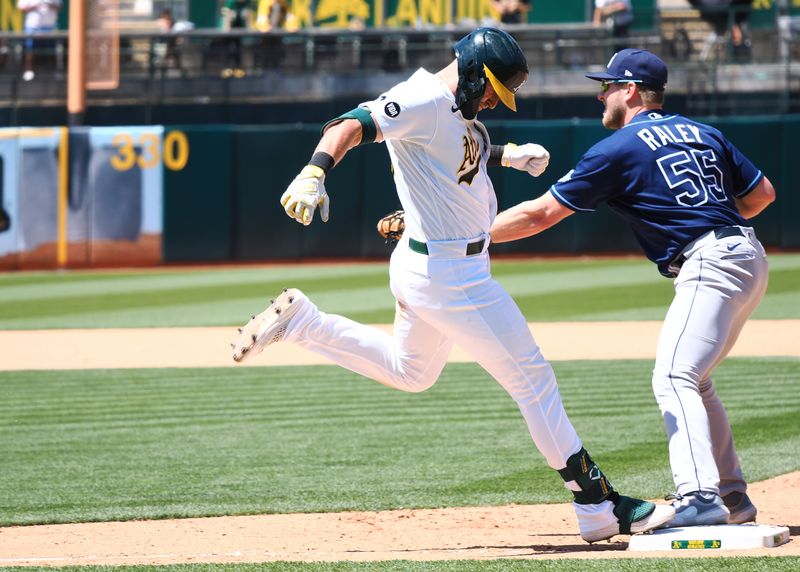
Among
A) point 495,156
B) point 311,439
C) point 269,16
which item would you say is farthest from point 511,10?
point 495,156

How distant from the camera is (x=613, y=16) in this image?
18.8 m

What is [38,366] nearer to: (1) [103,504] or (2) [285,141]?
(1) [103,504]

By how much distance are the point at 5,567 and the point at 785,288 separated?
39.0 feet

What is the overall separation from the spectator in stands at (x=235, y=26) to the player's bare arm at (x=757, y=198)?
602 inches

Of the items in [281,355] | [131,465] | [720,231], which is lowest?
[281,355]

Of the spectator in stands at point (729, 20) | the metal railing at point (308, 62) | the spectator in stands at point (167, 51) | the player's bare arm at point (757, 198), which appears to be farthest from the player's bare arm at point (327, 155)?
the spectator in stands at point (167, 51)

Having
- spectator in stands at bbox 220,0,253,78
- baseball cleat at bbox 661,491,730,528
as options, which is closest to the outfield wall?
spectator in stands at bbox 220,0,253,78

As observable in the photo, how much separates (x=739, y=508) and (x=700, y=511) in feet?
1.71

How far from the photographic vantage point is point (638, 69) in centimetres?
475

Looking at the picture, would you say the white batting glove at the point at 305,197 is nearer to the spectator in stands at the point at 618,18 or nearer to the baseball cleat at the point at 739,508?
the baseball cleat at the point at 739,508

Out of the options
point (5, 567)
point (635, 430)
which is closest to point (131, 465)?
point (5, 567)

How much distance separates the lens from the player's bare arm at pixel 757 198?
4871mm

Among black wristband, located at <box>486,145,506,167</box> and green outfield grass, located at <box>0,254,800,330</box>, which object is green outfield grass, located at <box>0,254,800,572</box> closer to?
black wristband, located at <box>486,145,506,167</box>

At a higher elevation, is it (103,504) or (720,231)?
(720,231)
